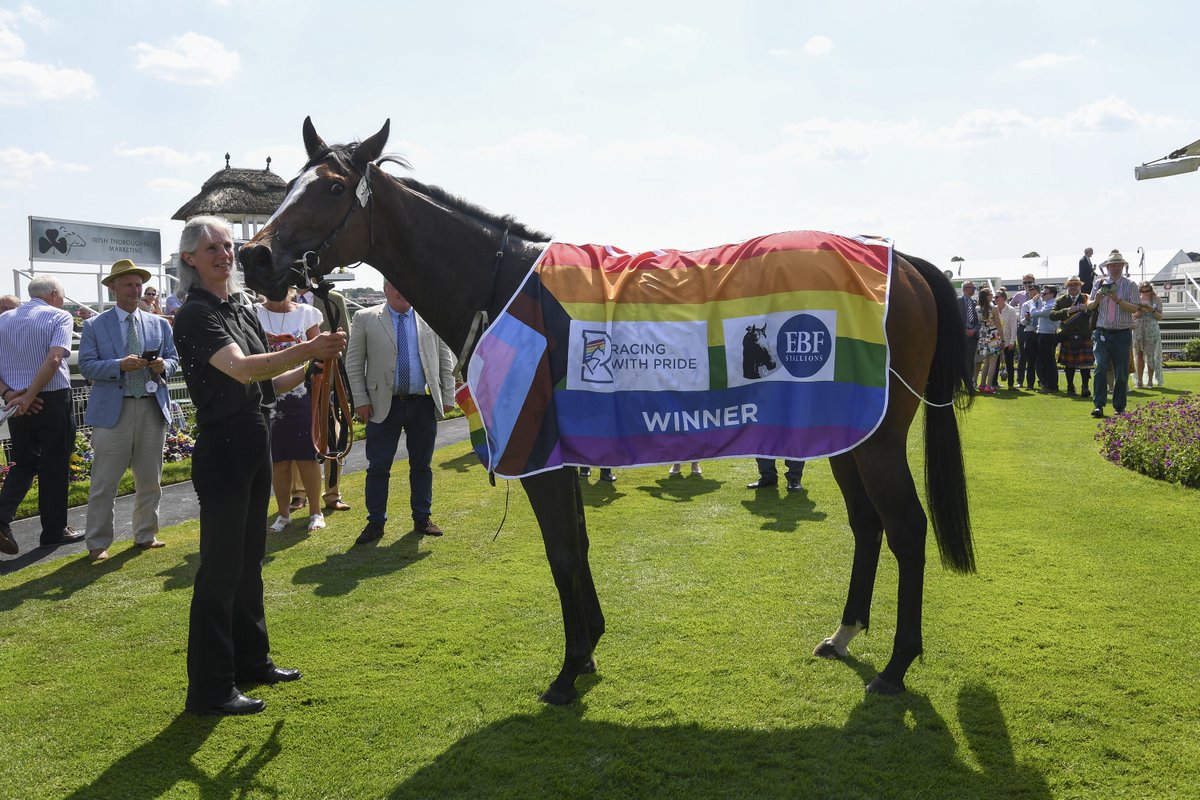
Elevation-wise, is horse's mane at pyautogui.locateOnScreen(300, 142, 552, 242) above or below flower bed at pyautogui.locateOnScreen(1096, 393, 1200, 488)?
above

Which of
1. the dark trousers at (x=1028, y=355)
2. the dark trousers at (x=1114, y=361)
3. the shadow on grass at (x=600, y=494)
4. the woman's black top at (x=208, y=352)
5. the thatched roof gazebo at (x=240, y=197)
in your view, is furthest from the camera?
the thatched roof gazebo at (x=240, y=197)

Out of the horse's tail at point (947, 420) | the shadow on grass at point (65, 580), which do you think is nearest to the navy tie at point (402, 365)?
the shadow on grass at point (65, 580)

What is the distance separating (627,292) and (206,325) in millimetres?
1800

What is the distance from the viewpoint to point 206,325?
130 inches

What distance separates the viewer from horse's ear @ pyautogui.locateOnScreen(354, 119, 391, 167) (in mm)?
3523

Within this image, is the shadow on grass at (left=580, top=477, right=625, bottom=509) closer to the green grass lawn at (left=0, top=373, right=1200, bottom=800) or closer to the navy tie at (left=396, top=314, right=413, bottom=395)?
the green grass lawn at (left=0, top=373, right=1200, bottom=800)

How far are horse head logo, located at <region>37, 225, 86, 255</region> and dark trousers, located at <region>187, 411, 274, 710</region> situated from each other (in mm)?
19473

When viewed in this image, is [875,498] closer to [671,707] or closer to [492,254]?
[671,707]

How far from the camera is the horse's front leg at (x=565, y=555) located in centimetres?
352

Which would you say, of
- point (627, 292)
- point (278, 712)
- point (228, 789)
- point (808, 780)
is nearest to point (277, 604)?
point (278, 712)

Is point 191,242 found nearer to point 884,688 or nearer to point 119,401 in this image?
point 119,401

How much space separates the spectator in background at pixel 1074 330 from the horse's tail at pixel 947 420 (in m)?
11.8

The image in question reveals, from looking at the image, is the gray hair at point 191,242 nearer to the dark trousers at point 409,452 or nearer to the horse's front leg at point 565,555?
the horse's front leg at point 565,555

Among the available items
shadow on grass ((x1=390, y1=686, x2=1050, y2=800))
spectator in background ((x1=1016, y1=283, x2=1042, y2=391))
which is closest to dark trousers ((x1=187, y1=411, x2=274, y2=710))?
shadow on grass ((x1=390, y1=686, x2=1050, y2=800))
